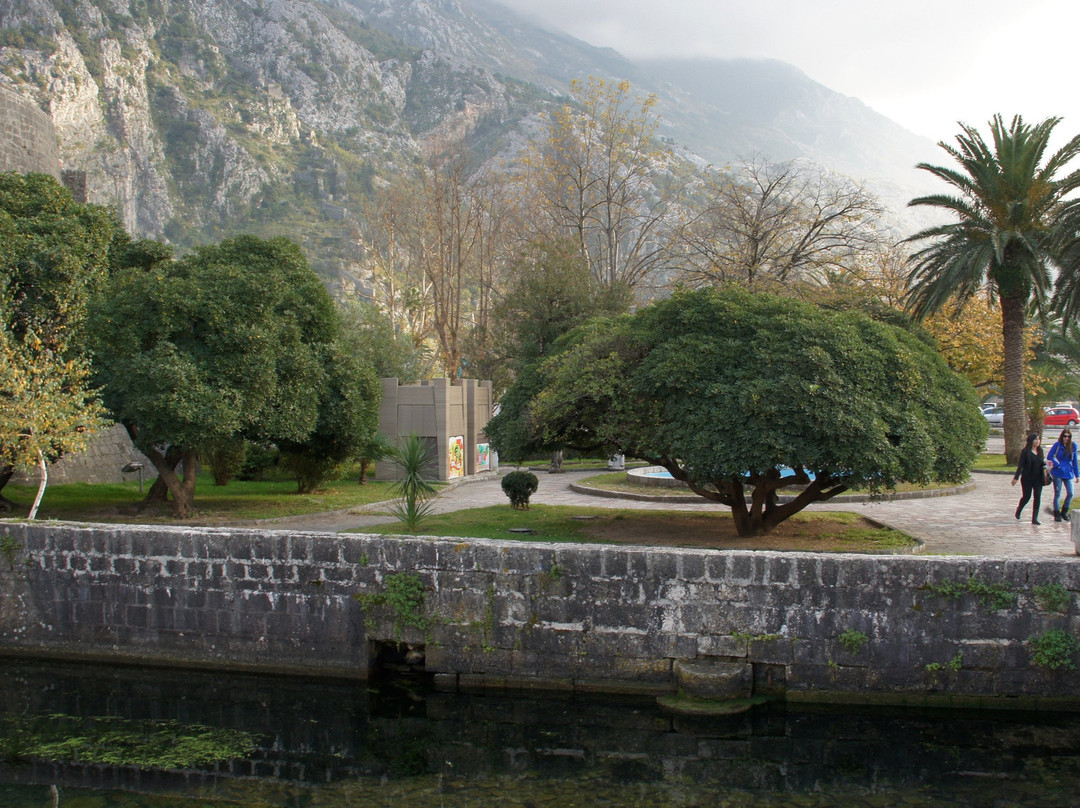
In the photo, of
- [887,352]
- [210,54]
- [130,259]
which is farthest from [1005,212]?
[210,54]

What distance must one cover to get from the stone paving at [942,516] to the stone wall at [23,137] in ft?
47.7

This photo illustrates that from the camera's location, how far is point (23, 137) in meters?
24.1

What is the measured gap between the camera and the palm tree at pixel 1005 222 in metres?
23.2

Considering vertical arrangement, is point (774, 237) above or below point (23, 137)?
below

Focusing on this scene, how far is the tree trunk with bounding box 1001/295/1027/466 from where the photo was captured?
25.1 metres

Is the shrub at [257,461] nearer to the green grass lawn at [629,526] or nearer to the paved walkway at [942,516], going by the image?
the paved walkway at [942,516]

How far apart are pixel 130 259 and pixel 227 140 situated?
72964 mm

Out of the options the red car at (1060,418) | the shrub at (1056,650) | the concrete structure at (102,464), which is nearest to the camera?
the shrub at (1056,650)

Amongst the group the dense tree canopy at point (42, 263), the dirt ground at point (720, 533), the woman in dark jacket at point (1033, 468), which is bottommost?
the dirt ground at point (720, 533)

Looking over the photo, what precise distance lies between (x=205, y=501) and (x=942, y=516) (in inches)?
669

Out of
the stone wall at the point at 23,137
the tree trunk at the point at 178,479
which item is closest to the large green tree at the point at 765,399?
the tree trunk at the point at 178,479

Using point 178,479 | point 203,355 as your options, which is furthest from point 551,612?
point 178,479

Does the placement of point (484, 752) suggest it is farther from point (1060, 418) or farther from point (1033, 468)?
point (1060, 418)

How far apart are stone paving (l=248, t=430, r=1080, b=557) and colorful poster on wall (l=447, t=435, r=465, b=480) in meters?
2.55
